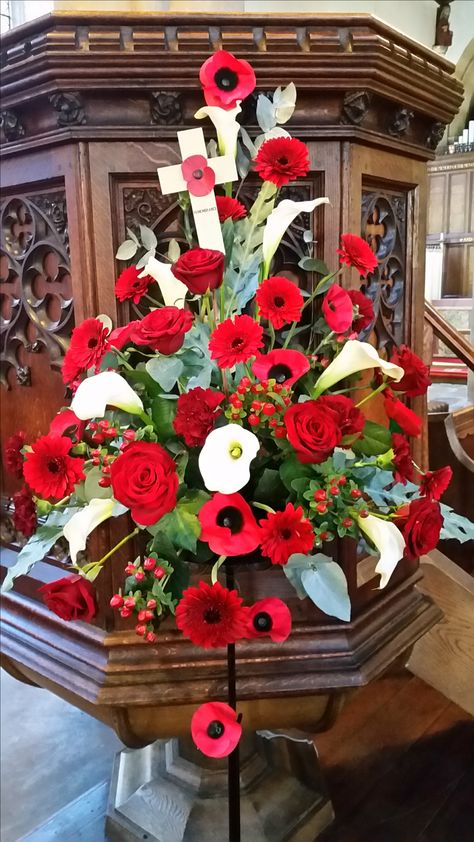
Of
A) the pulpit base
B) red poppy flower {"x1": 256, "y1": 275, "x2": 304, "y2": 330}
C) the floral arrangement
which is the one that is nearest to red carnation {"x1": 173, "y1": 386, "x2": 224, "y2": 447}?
the floral arrangement

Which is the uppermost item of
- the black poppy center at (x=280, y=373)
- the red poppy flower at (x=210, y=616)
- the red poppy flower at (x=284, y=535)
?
the black poppy center at (x=280, y=373)

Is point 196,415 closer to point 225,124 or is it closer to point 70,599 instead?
point 70,599

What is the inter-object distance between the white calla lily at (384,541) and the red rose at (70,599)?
37cm

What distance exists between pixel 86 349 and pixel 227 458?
0.24 meters

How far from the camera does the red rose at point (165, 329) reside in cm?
77

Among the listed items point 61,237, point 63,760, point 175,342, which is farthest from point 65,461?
point 63,760

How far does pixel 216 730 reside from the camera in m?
0.80

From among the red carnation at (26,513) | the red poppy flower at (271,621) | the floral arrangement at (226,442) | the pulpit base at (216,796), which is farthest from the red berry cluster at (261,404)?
the pulpit base at (216,796)

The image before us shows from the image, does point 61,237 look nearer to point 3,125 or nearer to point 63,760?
point 3,125

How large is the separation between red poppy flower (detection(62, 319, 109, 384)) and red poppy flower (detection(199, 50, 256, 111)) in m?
0.34

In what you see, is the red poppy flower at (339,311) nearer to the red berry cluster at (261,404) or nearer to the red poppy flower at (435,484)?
the red berry cluster at (261,404)

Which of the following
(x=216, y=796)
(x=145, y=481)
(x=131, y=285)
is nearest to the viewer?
(x=145, y=481)

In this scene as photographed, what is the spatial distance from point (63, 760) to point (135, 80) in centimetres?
180

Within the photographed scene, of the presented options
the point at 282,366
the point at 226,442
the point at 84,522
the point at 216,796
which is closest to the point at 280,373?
the point at 282,366
